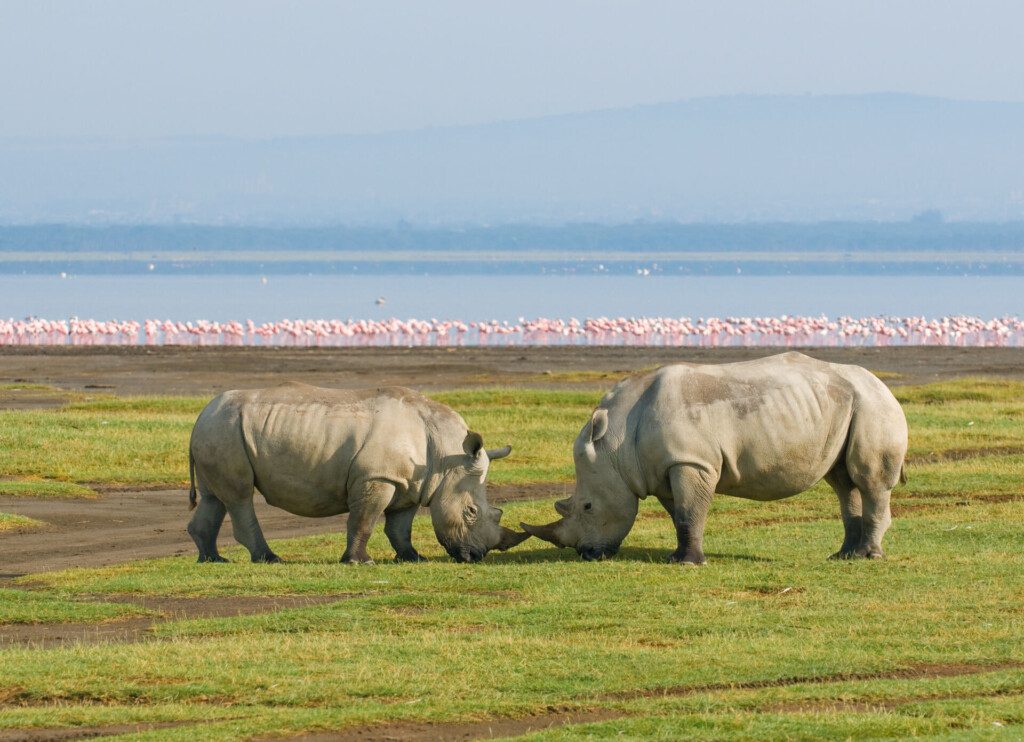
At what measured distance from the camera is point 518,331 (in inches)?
3305

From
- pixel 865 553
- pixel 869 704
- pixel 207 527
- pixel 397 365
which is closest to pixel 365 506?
pixel 207 527

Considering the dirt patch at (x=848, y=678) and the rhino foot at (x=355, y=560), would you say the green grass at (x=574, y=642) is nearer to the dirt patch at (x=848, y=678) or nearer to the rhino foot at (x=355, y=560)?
the dirt patch at (x=848, y=678)

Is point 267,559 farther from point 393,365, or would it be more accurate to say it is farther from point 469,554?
point 393,365

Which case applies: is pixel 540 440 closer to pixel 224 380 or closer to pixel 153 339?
pixel 224 380

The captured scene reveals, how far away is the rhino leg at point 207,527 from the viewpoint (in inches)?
737

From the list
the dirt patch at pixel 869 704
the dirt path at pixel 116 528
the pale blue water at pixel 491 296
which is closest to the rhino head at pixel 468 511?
the dirt path at pixel 116 528

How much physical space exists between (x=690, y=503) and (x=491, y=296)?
407 ft

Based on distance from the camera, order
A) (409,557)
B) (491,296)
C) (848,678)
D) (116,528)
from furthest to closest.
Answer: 1. (491,296)
2. (116,528)
3. (409,557)
4. (848,678)

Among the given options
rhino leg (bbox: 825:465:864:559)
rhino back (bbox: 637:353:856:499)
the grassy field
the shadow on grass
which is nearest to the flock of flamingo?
Result: the grassy field

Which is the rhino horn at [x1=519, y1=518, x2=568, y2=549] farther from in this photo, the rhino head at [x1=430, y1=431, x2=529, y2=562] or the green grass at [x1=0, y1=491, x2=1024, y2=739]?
the green grass at [x1=0, y1=491, x2=1024, y2=739]

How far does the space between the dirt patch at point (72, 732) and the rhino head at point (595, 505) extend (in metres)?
7.27

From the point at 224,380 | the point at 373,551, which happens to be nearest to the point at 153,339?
the point at 224,380

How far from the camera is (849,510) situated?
18.7 m

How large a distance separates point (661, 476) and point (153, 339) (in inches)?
2594
